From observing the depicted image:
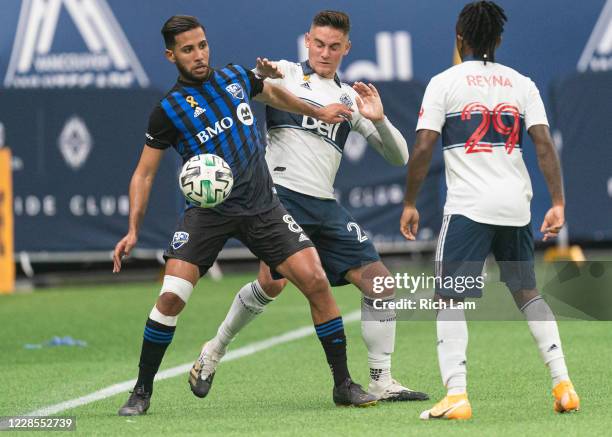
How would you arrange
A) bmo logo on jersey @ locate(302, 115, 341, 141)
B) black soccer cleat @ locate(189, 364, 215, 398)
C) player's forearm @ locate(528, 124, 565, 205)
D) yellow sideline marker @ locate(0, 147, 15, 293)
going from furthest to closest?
yellow sideline marker @ locate(0, 147, 15, 293) < bmo logo on jersey @ locate(302, 115, 341, 141) < black soccer cleat @ locate(189, 364, 215, 398) < player's forearm @ locate(528, 124, 565, 205)

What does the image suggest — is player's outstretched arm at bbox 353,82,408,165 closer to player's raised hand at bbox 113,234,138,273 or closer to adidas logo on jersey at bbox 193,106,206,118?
adidas logo on jersey at bbox 193,106,206,118

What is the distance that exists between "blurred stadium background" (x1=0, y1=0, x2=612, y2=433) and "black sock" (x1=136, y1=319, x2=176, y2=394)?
9674mm

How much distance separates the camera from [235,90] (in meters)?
7.47

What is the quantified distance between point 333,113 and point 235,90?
1.91ft

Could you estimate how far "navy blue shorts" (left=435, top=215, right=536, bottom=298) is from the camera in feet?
22.2

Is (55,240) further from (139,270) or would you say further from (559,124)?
(559,124)

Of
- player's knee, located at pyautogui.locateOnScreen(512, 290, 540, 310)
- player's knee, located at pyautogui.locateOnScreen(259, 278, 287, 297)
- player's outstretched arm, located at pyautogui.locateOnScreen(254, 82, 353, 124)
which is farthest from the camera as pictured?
player's knee, located at pyautogui.locateOnScreen(259, 278, 287, 297)

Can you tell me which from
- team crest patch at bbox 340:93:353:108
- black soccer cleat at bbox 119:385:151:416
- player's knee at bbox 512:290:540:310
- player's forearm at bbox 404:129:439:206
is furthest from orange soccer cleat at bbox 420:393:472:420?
team crest patch at bbox 340:93:353:108

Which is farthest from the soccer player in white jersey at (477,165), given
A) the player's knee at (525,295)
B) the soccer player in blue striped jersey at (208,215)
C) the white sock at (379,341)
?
the white sock at (379,341)

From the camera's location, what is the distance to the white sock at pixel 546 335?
22.6ft

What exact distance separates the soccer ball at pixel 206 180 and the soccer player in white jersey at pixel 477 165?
1003 mm

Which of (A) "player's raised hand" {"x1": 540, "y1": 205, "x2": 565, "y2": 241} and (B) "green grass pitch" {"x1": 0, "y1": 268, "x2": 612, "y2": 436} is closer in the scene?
(B) "green grass pitch" {"x1": 0, "y1": 268, "x2": 612, "y2": 436}

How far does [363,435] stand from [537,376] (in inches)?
101

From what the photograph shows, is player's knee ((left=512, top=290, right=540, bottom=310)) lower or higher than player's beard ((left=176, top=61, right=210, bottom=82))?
lower
